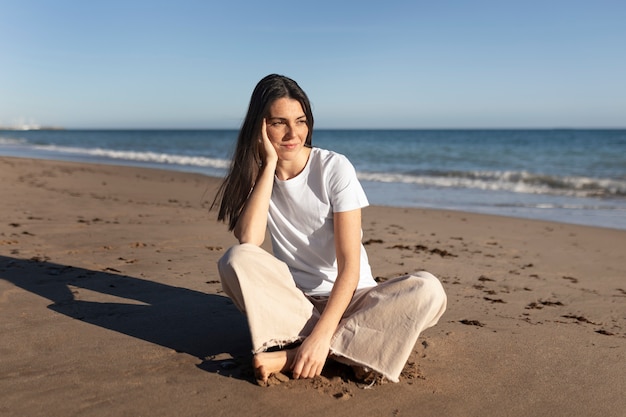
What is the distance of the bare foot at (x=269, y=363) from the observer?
2.80 metres

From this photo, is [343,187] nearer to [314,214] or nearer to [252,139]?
[314,214]

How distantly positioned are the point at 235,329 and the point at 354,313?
109cm

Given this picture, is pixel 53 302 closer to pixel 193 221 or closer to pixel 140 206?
pixel 193 221

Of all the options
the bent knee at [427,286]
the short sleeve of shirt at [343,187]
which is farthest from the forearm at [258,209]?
the bent knee at [427,286]

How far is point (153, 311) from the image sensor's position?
4.07 metres

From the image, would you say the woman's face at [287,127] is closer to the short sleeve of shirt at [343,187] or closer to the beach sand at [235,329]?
the short sleeve of shirt at [343,187]

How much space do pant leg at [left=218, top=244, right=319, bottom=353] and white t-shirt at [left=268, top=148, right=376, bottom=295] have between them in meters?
0.21

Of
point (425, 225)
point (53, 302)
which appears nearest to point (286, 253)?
point (53, 302)

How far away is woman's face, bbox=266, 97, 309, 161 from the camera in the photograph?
3000 mm

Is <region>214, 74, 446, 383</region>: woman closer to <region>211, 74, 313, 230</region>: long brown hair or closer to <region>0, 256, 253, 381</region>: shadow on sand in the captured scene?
<region>211, 74, 313, 230</region>: long brown hair

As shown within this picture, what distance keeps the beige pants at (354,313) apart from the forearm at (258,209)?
0.20 m

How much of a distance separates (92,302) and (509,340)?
9.40 feet

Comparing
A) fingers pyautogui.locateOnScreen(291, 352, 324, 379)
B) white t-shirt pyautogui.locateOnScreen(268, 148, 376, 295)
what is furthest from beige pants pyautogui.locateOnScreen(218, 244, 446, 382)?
white t-shirt pyautogui.locateOnScreen(268, 148, 376, 295)

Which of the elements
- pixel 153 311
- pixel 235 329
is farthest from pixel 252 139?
pixel 153 311
